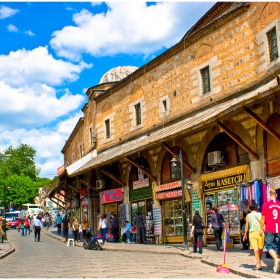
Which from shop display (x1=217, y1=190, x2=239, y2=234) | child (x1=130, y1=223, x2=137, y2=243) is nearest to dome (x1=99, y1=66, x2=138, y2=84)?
child (x1=130, y1=223, x2=137, y2=243)

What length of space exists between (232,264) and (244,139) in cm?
643

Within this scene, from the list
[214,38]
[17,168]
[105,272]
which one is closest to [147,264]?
[105,272]

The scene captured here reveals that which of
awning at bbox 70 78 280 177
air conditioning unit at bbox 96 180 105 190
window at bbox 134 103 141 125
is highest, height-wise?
window at bbox 134 103 141 125

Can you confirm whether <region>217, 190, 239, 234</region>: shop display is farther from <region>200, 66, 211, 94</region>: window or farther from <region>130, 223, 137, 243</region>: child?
<region>130, 223, 137, 243</region>: child

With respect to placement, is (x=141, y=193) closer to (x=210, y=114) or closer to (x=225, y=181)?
(x=225, y=181)

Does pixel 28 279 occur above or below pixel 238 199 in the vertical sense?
below

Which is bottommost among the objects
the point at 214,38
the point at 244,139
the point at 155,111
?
the point at 244,139

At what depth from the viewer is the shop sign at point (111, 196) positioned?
88.4ft

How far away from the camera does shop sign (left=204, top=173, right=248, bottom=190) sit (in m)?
17.1

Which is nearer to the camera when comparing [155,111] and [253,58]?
[253,58]

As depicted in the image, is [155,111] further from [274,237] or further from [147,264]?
[274,237]

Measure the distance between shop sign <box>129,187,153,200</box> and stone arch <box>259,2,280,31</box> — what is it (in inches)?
396

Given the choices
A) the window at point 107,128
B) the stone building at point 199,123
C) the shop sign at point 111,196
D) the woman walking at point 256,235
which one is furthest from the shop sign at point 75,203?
the woman walking at point 256,235

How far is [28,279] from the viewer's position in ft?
33.4
